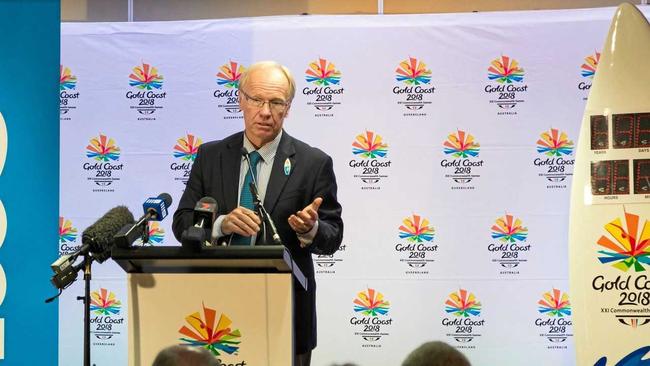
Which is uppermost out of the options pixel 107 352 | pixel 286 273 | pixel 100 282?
pixel 286 273

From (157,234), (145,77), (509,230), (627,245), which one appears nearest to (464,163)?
(509,230)

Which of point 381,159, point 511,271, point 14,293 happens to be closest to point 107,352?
point 14,293

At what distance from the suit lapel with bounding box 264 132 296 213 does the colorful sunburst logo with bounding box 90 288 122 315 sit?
2606 mm

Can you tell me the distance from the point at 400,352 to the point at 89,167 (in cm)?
224

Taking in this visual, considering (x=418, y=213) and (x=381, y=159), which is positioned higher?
(x=381, y=159)

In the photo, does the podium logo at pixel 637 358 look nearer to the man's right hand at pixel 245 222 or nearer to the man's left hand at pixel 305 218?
the man's left hand at pixel 305 218

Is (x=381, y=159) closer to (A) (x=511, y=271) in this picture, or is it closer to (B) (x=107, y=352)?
(A) (x=511, y=271)

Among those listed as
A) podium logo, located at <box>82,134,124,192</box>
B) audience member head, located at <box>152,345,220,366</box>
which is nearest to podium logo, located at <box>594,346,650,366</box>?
audience member head, located at <box>152,345,220,366</box>

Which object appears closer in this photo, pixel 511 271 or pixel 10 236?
pixel 10 236

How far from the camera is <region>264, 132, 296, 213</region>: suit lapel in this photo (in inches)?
107

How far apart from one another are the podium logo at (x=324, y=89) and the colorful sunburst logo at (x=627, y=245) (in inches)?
76.9

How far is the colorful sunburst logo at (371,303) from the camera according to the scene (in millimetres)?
4820

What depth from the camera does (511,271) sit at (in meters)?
4.78

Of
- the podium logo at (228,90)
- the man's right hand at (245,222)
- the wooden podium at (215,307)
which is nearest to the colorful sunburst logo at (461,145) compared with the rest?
the podium logo at (228,90)
